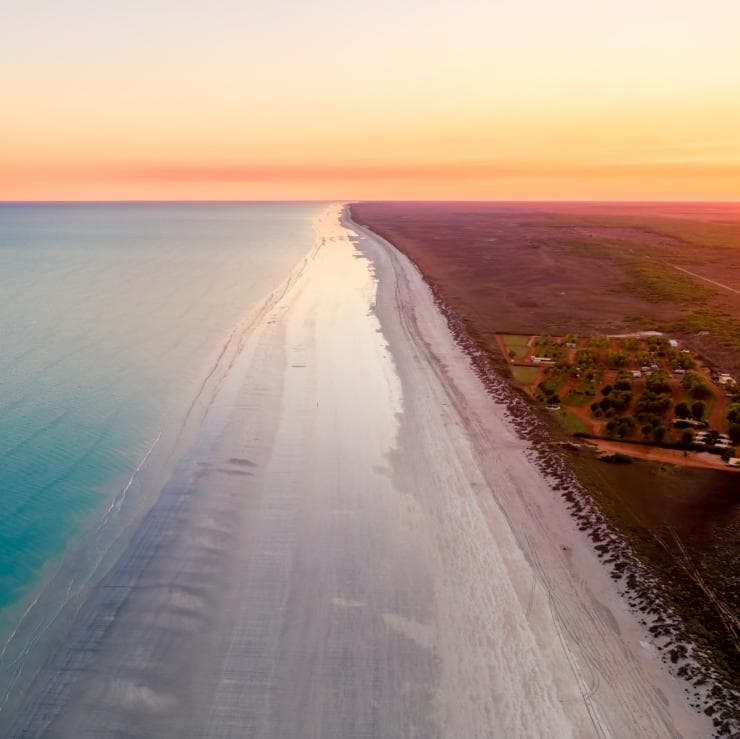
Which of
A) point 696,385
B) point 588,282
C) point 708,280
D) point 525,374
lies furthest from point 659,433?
point 708,280

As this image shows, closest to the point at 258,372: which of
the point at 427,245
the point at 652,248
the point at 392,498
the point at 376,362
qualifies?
the point at 376,362

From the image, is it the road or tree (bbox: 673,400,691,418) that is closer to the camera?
tree (bbox: 673,400,691,418)

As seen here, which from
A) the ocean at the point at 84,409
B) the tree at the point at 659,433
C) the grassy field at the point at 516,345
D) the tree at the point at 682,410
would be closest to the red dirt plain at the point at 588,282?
the grassy field at the point at 516,345

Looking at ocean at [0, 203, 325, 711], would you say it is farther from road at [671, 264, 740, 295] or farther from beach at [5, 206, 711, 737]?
road at [671, 264, 740, 295]

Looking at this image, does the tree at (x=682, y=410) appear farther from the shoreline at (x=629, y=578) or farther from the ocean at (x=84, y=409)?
the ocean at (x=84, y=409)

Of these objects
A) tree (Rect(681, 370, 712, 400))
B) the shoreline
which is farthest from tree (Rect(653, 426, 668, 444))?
tree (Rect(681, 370, 712, 400))

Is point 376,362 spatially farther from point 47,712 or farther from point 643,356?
point 47,712
